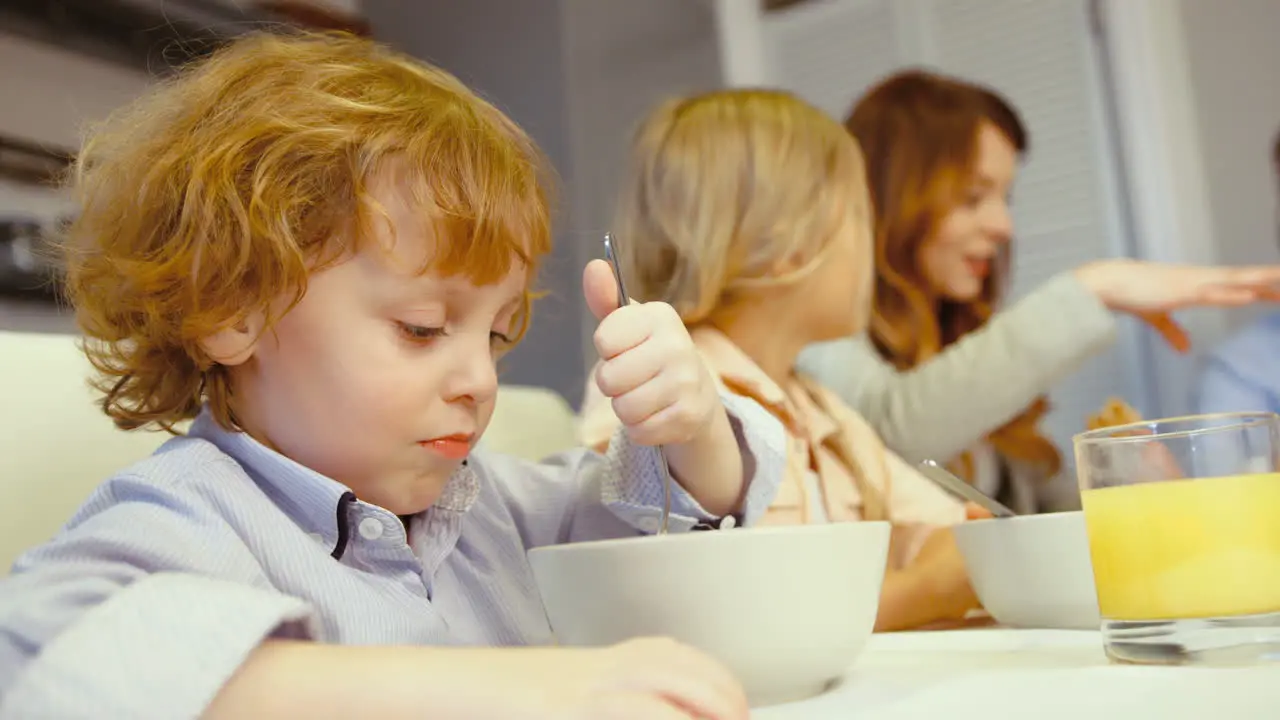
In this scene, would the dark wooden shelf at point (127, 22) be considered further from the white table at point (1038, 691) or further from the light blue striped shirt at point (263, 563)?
the white table at point (1038, 691)

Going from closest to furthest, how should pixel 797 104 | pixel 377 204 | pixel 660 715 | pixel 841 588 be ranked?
pixel 660 715 → pixel 841 588 → pixel 377 204 → pixel 797 104

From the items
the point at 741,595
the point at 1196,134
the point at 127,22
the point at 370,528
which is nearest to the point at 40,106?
the point at 127,22

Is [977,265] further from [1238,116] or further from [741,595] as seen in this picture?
[741,595]

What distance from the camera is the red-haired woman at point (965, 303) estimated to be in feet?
4.66

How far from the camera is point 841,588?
0.46 metres

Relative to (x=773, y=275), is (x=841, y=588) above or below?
below

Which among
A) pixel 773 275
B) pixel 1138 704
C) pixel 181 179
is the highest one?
pixel 181 179

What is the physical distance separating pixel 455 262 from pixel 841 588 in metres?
0.31

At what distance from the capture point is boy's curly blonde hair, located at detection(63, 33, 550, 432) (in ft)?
2.06

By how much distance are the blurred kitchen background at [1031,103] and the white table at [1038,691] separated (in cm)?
151

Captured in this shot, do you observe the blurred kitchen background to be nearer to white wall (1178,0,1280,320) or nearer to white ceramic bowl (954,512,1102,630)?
white wall (1178,0,1280,320)

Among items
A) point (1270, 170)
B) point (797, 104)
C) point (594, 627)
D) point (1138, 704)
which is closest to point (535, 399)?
point (797, 104)

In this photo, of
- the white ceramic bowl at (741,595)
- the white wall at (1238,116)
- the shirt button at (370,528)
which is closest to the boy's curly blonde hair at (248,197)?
the shirt button at (370,528)

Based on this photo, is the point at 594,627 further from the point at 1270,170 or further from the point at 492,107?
the point at 1270,170
